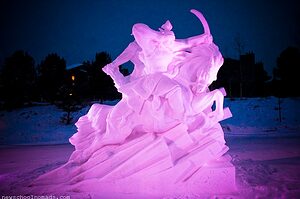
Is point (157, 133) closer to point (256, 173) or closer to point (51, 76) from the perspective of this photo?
point (256, 173)

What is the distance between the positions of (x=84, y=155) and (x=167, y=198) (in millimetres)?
1794

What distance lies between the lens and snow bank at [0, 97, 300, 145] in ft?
46.8

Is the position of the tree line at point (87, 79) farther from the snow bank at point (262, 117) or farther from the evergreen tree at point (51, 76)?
the snow bank at point (262, 117)

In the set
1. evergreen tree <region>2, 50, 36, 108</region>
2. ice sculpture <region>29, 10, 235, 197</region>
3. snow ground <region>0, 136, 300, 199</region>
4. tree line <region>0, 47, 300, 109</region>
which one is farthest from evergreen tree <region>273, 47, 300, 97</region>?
evergreen tree <region>2, 50, 36, 108</region>

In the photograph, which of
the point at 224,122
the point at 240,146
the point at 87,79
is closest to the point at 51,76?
the point at 87,79

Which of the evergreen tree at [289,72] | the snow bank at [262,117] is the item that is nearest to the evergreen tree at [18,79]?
the snow bank at [262,117]

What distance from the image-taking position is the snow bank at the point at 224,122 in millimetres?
14266

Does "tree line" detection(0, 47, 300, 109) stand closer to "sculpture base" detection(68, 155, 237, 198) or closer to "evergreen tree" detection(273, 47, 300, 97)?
"evergreen tree" detection(273, 47, 300, 97)

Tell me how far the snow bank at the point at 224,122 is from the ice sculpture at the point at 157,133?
8.96 metres

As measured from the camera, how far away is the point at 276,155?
25.3 feet

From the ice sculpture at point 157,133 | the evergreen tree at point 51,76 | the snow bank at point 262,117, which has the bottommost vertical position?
the snow bank at point 262,117

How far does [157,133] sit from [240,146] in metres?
6.01

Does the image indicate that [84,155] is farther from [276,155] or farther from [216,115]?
[276,155]

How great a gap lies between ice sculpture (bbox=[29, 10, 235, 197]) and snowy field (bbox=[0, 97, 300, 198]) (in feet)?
2.35
